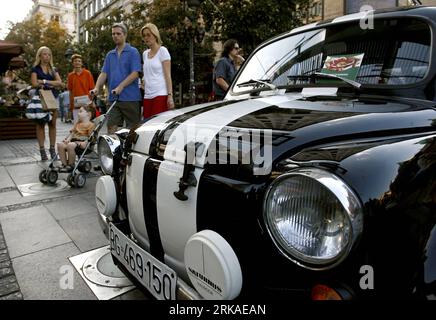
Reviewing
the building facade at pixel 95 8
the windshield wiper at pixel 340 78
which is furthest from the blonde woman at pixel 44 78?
the building facade at pixel 95 8

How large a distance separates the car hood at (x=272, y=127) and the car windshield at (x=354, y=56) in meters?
0.23

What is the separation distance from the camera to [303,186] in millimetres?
1058

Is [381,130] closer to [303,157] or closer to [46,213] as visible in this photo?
[303,157]

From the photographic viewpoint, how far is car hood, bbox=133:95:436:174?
1.25 meters

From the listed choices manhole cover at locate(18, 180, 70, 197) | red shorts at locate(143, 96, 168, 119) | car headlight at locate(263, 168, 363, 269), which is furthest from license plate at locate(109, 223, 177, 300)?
manhole cover at locate(18, 180, 70, 197)

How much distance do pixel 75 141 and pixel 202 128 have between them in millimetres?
3850

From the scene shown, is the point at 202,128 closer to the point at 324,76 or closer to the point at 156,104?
the point at 324,76

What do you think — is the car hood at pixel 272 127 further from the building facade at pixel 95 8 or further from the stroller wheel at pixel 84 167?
the building facade at pixel 95 8

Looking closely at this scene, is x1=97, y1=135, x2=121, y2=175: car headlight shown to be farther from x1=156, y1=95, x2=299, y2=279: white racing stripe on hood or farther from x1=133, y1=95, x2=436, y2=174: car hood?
x1=156, y1=95, x2=299, y2=279: white racing stripe on hood

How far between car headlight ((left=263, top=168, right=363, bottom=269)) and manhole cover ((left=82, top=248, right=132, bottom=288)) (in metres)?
1.43

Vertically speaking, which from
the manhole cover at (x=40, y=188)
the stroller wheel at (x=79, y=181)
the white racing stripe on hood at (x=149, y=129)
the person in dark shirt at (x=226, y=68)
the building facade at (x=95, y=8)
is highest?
the building facade at (x=95, y=8)

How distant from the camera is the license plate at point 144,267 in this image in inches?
55.3

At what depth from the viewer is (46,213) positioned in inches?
140

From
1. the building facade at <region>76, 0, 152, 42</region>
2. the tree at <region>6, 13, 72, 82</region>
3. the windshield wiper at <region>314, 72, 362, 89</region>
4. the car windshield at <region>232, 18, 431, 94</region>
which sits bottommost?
the windshield wiper at <region>314, 72, 362, 89</region>
